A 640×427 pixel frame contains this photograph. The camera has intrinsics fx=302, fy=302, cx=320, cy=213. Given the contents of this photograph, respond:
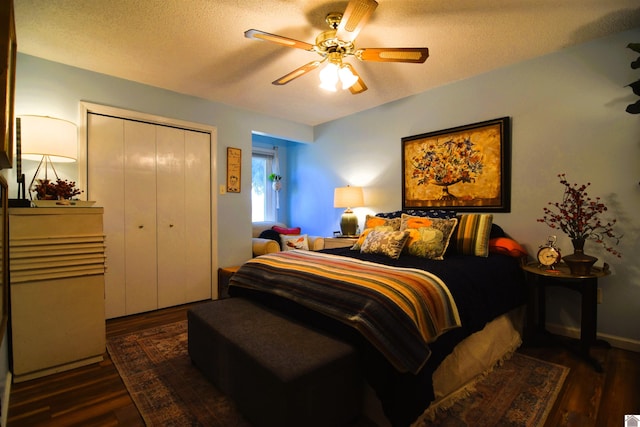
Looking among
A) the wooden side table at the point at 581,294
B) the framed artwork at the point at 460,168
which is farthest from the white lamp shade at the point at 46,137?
the wooden side table at the point at 581,294

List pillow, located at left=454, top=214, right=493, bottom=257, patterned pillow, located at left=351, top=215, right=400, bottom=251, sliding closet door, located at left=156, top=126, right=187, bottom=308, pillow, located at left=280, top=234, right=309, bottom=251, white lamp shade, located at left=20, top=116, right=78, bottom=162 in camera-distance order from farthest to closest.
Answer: pillow, located at left=280, top=234, right=309, bottom=251 < sliding closet door, located at left=156, top=126, right=187, bottom=308 < patterned pillow, located at left=351, top=215, right=400, bottom=251 < pillow, located at left=454, top=214, right=493, bottom=257 < white lamp shade, located at left=20, top=116, right=78, bottom=162

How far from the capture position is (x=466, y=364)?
1.78m

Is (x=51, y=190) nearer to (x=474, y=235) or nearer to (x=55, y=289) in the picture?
(x=55, y=289)

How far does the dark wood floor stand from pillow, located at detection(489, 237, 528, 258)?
2.50 feet

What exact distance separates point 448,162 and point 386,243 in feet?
4.23

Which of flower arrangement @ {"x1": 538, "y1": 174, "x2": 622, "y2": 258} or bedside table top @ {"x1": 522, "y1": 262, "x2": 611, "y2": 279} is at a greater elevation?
flower arrangement @ {"x1": 538, "y1": 174, "x2": 622, "y2": 258}

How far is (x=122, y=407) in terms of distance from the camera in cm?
162

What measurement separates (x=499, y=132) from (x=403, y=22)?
55.9 inches

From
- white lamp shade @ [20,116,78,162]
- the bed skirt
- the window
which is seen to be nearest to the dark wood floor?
the bed skirt

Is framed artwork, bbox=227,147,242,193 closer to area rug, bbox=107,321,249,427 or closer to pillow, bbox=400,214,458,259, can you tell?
area rug, bbox=107,321,249,427

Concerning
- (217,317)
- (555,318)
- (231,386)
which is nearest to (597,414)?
(555,318)

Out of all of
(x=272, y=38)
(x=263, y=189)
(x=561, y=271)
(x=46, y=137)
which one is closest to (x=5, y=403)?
(x=46, y=137)

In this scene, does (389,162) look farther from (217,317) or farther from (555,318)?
(217,317)

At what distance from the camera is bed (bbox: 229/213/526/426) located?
1.35 m
